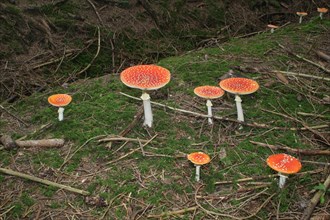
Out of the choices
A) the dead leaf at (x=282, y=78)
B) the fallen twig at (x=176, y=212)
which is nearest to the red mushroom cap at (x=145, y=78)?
the fallen twig at (x=176, y=212)

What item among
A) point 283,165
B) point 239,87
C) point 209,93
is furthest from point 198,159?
point 239,87

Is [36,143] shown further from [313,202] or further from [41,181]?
[313,202]

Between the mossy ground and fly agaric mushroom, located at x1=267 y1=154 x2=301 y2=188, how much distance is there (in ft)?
0.47

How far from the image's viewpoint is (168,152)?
14.0 ft

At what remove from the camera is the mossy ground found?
366 cm

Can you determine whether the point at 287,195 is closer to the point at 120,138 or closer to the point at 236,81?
the point at 236,81

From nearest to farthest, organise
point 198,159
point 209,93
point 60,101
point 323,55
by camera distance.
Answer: point 198,159 → point 209,93 → point 60,101 → point 323,55

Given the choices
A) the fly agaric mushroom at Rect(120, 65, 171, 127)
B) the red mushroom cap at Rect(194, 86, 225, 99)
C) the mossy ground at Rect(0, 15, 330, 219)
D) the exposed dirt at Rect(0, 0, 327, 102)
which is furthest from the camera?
the exposed dirt at Rect(0, 0, 327, 102)

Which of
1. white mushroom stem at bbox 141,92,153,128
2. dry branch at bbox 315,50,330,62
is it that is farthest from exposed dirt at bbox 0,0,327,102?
white mushroom stem at bbox 141,92,153,128

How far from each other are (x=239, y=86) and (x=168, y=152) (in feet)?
3.96

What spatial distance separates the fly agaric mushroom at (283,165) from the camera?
3500mm

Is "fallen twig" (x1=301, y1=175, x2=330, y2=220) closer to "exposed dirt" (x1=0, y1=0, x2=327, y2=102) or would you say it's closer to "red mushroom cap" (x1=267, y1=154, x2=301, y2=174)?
"red mushroom cap" (x1=267, y1=154, x2=301, y2=174)

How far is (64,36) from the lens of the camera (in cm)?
771

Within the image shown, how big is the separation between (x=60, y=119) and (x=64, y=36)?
11.3 ft
